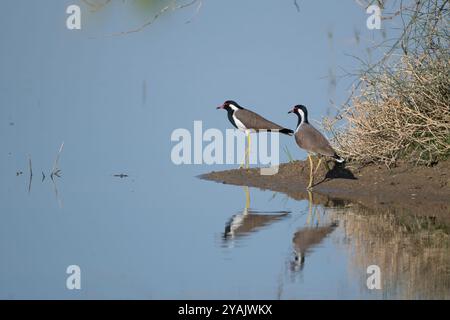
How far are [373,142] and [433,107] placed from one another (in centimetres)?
101

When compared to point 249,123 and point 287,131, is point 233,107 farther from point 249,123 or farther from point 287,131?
point 287,131

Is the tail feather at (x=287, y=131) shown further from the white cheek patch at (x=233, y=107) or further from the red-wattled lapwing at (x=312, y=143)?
the white cheek patch at (x=233, y=107)

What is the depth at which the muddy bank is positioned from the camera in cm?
1104

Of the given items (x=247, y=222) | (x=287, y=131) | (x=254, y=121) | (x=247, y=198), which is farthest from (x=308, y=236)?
(x=254, y=121)

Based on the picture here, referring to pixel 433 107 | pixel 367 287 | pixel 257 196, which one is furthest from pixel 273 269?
pixel 433 107

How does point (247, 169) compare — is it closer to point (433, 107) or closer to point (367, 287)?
point (433, 107)

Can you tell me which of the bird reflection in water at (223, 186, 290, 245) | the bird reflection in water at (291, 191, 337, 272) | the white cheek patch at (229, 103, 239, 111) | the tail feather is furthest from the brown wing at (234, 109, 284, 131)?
the bird reflection in water at (291, 191, 337, 272)

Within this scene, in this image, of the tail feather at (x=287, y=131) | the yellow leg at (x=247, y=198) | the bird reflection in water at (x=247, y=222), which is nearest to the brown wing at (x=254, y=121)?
the tail feather at (x=287, y=131)

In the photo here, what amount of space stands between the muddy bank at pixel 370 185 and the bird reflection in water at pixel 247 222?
128cm

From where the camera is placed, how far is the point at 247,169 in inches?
579

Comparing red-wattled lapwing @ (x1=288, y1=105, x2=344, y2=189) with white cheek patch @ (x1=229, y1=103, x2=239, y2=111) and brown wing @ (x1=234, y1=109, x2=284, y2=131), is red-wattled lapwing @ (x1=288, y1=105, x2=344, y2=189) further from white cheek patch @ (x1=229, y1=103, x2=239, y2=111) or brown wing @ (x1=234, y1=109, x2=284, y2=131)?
white cheek patch @ (x1=229, y1=103, x2=239, y2=111)

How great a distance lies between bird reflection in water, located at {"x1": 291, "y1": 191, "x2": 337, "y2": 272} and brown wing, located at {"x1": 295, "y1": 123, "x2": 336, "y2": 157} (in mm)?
2561

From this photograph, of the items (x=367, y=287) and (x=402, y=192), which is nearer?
(x=367, y=287)
